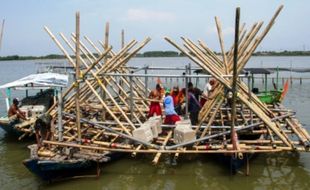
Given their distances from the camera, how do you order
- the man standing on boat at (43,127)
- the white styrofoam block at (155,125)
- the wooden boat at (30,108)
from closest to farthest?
the man standing on boat at (43,127) → the white styrofoam block at (155,125) → the wooden boat at (30,108)

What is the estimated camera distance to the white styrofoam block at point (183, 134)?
11148 mm

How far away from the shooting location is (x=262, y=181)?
37.4 feet

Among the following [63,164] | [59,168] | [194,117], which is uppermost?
[194,117]

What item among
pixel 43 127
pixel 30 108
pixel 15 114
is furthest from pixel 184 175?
pixel 30 108

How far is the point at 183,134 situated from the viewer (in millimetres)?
11109

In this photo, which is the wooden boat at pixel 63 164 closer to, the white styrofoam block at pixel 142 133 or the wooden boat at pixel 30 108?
the white styrofoam block at pixel 142 133

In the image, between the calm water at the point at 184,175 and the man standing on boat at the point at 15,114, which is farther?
the man standing on boat at the point at 15,114

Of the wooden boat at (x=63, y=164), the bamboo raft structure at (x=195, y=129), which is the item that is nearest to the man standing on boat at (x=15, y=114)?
the bamboo raft structure at (x=195, y=129)

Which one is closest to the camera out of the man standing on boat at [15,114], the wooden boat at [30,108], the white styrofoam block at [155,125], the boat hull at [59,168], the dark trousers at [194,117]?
the boat hull at [59,168]

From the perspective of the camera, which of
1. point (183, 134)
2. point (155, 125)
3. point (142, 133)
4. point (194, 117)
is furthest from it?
point (194, 117)

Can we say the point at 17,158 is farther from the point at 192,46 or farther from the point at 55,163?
the point at 192,46

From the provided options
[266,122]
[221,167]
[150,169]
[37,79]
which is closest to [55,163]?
[150,169]

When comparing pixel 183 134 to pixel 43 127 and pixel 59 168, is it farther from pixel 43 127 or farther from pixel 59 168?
pixel 43 127

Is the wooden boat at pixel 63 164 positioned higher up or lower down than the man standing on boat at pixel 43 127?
lower down
